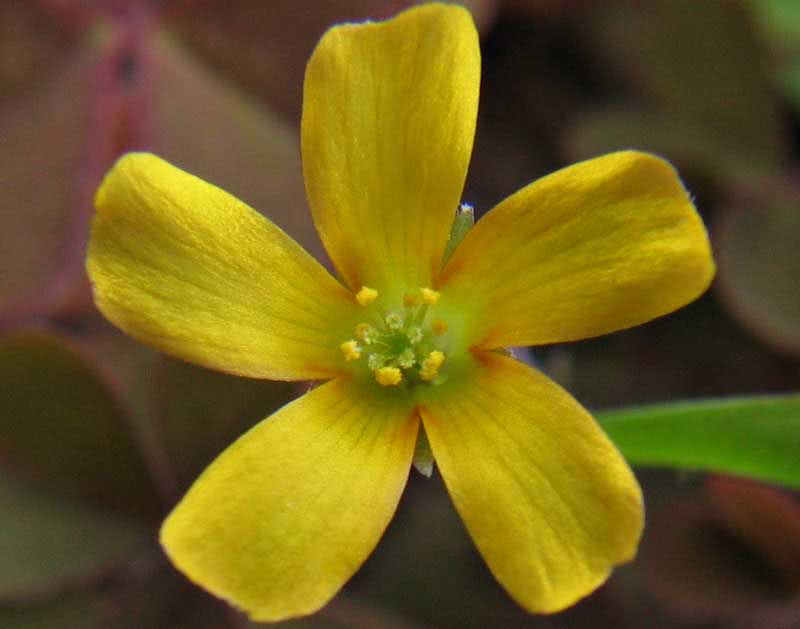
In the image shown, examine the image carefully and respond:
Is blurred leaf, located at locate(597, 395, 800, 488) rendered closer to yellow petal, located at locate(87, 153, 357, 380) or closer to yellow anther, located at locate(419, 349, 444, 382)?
yellow anther, located at locate(419, 349, 444, 382)

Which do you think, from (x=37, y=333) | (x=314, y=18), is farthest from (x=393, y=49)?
(x=314, y=18)

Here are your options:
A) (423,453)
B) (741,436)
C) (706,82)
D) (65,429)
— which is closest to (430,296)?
(423,453)

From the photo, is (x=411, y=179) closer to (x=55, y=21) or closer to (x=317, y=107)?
(x=317, y=107)

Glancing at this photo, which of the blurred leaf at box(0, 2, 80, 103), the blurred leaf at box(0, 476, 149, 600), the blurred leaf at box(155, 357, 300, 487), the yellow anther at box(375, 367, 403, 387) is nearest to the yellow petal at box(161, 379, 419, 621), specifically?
the yellow anther at box(375, 367, 403, 387)

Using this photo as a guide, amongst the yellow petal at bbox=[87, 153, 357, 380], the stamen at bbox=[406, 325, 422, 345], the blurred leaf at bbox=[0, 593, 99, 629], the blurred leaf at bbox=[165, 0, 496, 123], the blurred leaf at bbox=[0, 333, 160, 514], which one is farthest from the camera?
the blurred leaf at bbox=[165, 0, 496, 123]

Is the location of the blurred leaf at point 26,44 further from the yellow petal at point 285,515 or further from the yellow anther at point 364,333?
the yellow petal at point 285,515

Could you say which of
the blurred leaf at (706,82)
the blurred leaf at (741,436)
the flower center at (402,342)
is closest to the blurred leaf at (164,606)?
the flower center at (402,342)
